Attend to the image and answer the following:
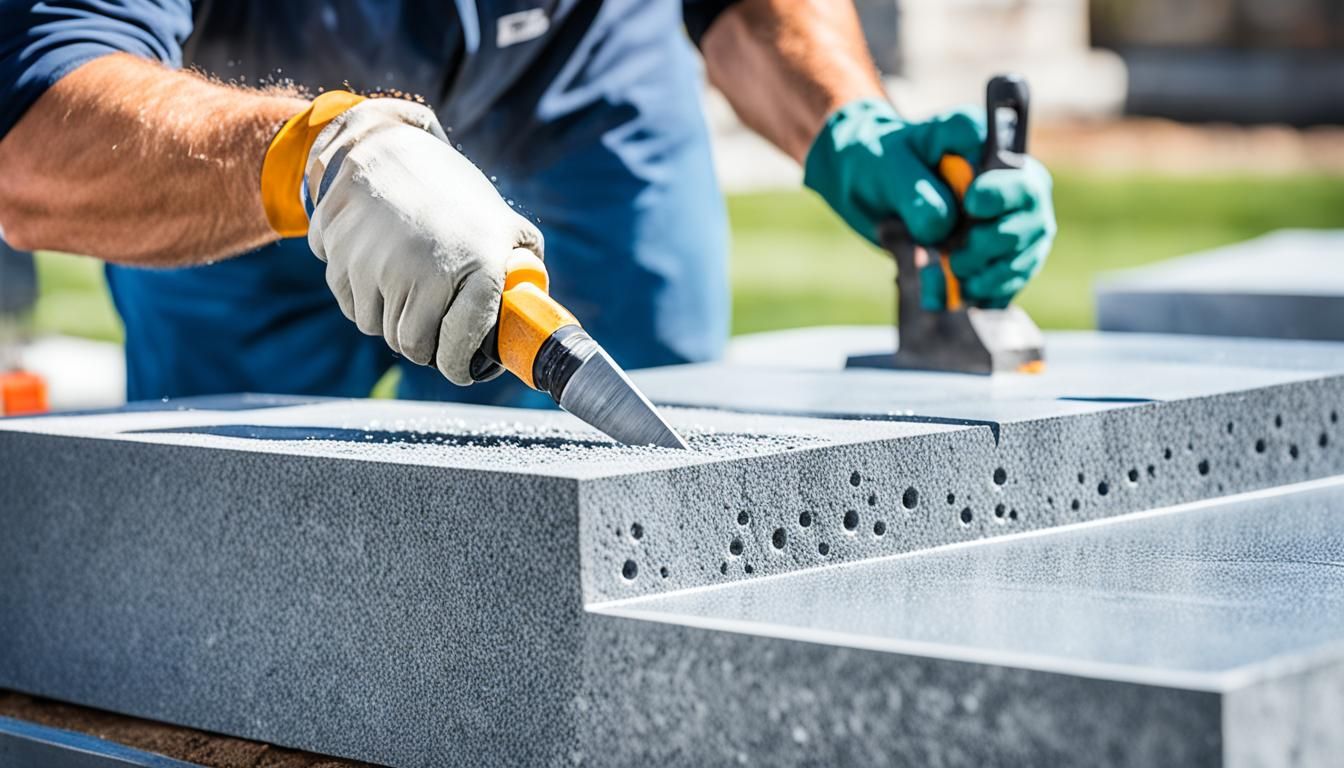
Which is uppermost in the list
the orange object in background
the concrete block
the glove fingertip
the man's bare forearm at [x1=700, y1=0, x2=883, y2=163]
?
the man's bare forearm at [x1=700, y1=0, x2=883, y2=163]

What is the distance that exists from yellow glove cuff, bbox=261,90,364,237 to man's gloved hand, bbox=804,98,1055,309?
92cm

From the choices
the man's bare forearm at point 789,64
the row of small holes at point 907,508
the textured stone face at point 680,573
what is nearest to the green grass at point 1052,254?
the man's bare forearm at point 789,64

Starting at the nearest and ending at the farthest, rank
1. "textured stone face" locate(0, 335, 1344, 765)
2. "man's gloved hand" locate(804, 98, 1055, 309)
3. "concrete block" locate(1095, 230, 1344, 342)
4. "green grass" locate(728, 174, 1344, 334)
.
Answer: "textured stone face" locate(0, 335, 1344, 765) → "man's gloved hand" locate(804, 98, 1055, 309) → "concrete block" locate(1095, 230, 1344, 342) → "green grass" locate(728, 174, 1344, 334)

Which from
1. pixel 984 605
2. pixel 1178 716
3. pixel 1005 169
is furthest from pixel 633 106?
pixel 1178 716

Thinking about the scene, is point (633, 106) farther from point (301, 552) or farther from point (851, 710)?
point (851, 710)

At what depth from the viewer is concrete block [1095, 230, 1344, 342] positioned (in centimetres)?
344

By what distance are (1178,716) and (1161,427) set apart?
0.89m

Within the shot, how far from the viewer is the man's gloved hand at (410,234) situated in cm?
185

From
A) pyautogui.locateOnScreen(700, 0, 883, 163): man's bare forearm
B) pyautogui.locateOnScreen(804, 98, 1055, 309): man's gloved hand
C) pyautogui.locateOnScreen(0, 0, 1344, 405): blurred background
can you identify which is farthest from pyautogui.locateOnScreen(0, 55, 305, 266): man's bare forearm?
pyautogui.locateOnScreen(0, 0, 1344, 405): blurred background

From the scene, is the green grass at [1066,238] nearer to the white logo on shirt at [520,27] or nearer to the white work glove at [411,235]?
the white logo on shirt at [520,27]

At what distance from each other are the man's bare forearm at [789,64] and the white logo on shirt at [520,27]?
1.49 ft

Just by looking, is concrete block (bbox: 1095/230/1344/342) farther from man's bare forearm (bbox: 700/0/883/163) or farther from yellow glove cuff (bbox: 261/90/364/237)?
yellow glove cuff (bbox: 261/90/364/237)

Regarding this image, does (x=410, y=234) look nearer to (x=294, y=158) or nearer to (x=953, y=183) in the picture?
(x=294, y=158)

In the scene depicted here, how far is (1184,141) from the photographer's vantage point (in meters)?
13.4
